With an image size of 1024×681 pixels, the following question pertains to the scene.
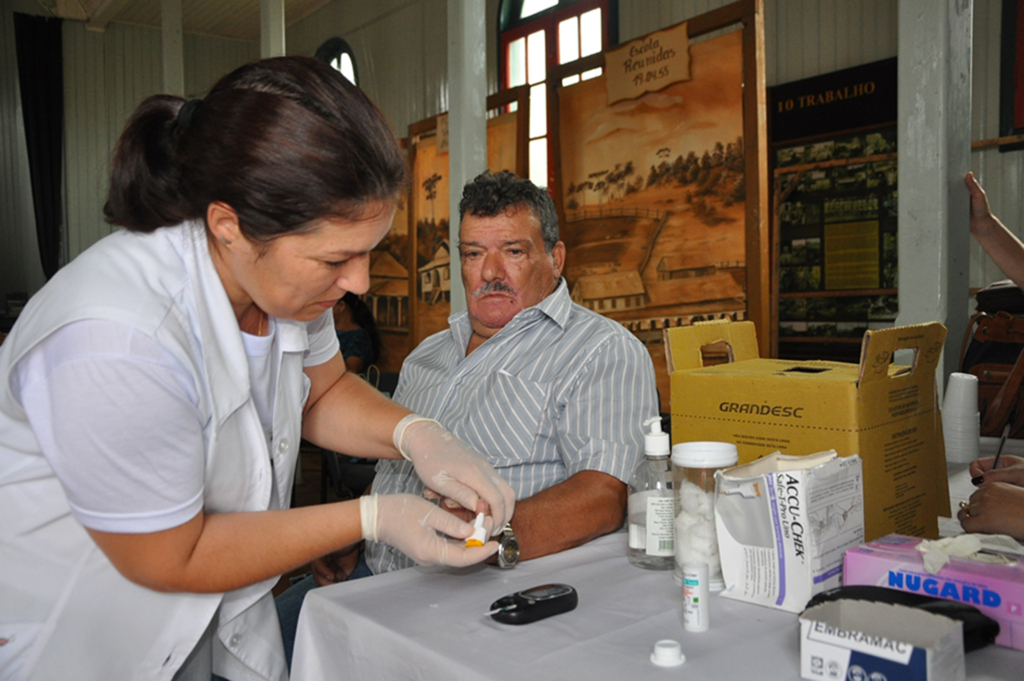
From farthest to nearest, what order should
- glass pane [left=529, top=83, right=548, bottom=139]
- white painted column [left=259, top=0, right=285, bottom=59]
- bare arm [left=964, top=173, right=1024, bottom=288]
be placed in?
white painted column [left=259, top=0, right=285, bottom=59] < glass pane [left=529, top=83, right=548, bottom=139] < bare arm [left=964, top=173, right=1024, bottom=288]

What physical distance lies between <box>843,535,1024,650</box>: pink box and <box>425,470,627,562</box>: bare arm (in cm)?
47

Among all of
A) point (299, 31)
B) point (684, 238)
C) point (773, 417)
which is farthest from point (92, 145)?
point (773, 417)

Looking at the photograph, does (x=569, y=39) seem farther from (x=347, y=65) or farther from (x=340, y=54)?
(x=340, y=54)

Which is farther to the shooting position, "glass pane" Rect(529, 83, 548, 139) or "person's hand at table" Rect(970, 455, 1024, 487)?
"glass pane" Rect(529, 83, 548, 139)

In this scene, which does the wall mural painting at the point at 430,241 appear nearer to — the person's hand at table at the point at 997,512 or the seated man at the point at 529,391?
the seated man at the point at 529,391

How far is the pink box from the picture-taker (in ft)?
2.67

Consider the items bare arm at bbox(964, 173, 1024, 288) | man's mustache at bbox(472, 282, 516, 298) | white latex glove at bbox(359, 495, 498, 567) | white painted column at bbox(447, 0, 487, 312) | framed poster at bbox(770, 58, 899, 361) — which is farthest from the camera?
framed poster at bbox(770, 58, 899, 361)

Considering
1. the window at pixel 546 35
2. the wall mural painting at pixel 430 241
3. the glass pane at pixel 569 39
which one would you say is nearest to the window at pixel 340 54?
the window at pixel 546 35

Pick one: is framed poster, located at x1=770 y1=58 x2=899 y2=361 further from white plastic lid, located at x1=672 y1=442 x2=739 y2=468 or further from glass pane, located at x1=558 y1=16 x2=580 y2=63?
white plastic lid, located at x1=672 y1=442 x2=739 y2=468

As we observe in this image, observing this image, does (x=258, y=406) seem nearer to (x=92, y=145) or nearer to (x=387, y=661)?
(x=387, y=661)

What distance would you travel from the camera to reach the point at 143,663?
0.99m

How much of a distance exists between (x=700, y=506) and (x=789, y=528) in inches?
5.7

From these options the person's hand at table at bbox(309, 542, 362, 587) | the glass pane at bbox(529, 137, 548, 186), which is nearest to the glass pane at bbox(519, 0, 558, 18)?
the glass pane at bbox(529, 137, 548, 186)

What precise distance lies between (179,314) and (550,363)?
84cm
